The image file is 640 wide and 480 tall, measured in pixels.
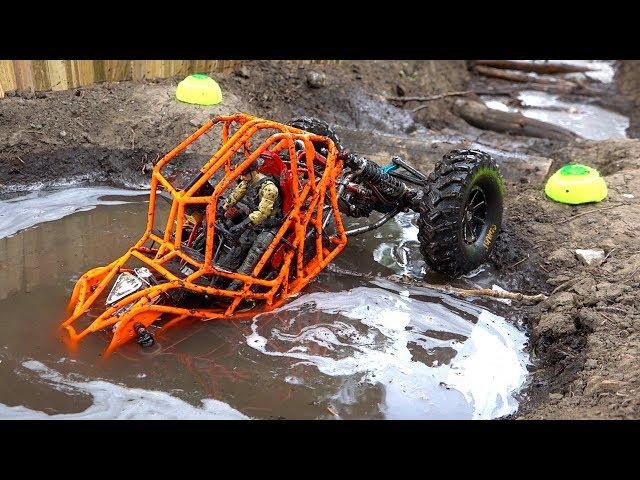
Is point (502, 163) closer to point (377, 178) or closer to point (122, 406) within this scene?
point (377, 178)

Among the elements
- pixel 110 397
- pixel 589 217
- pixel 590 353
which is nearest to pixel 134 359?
pixel 110 397

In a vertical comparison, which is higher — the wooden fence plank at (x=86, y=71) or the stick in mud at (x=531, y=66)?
the wooden fence plank at (x=86, y=71)

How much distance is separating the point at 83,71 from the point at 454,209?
5.23 metres

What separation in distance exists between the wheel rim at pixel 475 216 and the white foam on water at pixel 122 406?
313cm

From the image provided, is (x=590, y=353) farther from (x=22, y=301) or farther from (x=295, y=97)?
(x=295, y=97)

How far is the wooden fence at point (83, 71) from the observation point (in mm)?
8852

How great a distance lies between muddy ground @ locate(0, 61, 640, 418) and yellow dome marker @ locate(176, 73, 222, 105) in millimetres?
130

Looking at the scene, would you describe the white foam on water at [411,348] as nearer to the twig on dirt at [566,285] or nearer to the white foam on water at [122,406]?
the twig on dirt at [566,285]

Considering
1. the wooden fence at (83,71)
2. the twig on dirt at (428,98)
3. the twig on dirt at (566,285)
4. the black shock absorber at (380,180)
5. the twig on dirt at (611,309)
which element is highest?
the wooden fence at (83,71)

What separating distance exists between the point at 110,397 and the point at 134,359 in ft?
1.57

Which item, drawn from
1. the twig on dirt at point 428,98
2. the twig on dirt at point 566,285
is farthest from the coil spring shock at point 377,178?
the twig on dirt at point 428,98

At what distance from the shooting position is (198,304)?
251 inches

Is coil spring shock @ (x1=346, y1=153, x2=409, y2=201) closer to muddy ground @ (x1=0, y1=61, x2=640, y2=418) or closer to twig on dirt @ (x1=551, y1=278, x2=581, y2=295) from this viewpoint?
muddy ground @ (x1=0, y1=61, x2=640, y2=418)

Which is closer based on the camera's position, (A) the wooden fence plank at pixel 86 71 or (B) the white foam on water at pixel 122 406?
(B) the white foam on water at pixel 122 406
